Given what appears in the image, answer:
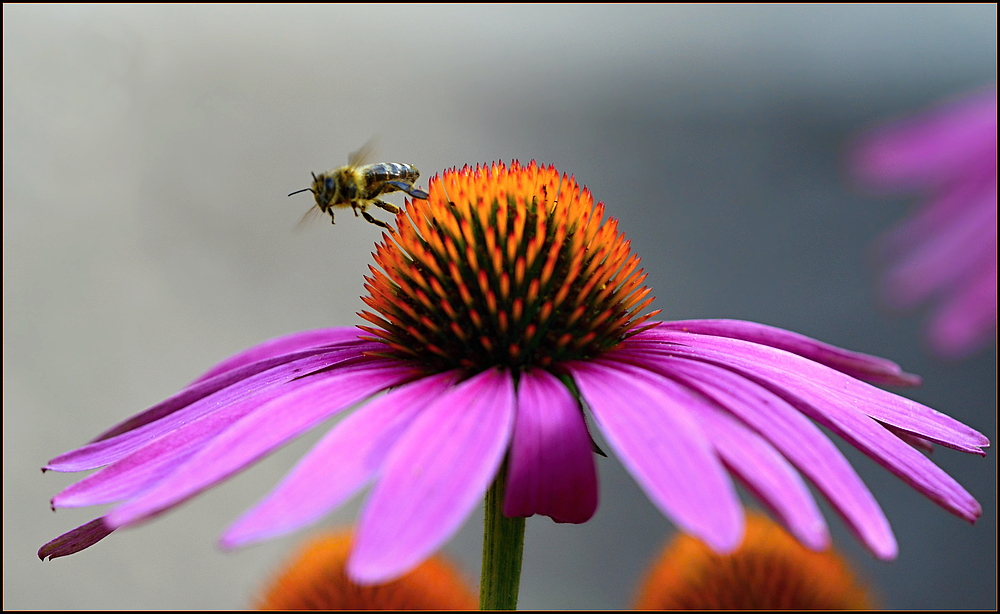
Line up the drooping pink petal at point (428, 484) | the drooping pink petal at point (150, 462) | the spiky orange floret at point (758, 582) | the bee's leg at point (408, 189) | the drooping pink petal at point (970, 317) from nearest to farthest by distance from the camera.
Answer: the drooping pink petal at point (428, 484), the drooping pink petal at point (150, 462), the bee's leg at point (408, 189), the spiky orange floret at point (758, 582), the drooping pink petal at point (970, 317)

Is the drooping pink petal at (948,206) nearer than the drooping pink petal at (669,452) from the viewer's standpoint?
No

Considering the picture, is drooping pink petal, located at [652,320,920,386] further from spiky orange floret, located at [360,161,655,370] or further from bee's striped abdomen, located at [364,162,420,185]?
bee's striped abdomen, located at [364,162,420,185]

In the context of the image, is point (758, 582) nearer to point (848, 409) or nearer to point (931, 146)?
point (848, 409)

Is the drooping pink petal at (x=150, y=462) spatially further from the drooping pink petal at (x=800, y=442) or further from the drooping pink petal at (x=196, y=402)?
the drooping pink petal at (x=800, y=442)

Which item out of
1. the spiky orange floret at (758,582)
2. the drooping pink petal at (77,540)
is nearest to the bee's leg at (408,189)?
the drooping pink petal at (77,540)

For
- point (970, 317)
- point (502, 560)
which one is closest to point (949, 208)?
point (970, 317)
